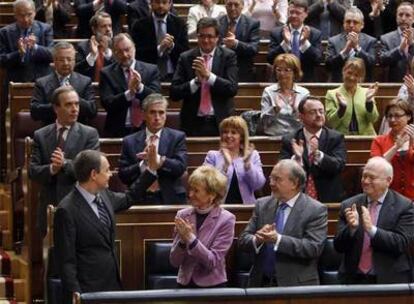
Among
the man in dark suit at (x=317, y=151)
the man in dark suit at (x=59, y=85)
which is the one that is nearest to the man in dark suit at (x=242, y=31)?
the man in dark suit at (x=59, y=85)

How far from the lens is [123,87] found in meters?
7.35

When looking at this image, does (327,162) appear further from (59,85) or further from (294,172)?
(59,85)

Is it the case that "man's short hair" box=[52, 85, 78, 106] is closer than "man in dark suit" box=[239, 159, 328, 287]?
No

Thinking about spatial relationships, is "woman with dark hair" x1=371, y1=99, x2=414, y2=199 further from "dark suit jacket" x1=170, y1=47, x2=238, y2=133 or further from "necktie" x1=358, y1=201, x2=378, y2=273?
"dark suit jacket" x1=170, y1=47, x2=238, y2=133

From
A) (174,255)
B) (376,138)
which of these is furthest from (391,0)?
Answer: (174,255)

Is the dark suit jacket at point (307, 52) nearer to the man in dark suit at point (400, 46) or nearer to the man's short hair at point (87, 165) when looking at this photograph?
the man in dark suit at point (400, 46)

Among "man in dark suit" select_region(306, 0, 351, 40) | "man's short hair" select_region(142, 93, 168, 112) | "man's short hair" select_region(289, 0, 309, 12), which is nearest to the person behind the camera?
"man's short hair" select_region(142, 93, 168, 112)

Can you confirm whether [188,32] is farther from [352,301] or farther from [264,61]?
[352,301]

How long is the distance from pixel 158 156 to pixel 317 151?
802 millimetres

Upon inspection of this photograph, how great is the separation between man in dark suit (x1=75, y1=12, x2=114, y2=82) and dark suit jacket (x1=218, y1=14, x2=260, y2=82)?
78cm

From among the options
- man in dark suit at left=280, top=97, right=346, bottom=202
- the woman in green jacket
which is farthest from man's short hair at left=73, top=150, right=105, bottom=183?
the woman in green jacket

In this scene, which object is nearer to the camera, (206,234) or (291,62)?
(206,234)

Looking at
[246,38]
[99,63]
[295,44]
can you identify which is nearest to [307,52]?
[295,44]

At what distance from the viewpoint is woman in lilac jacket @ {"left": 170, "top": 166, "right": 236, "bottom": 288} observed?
556cm
